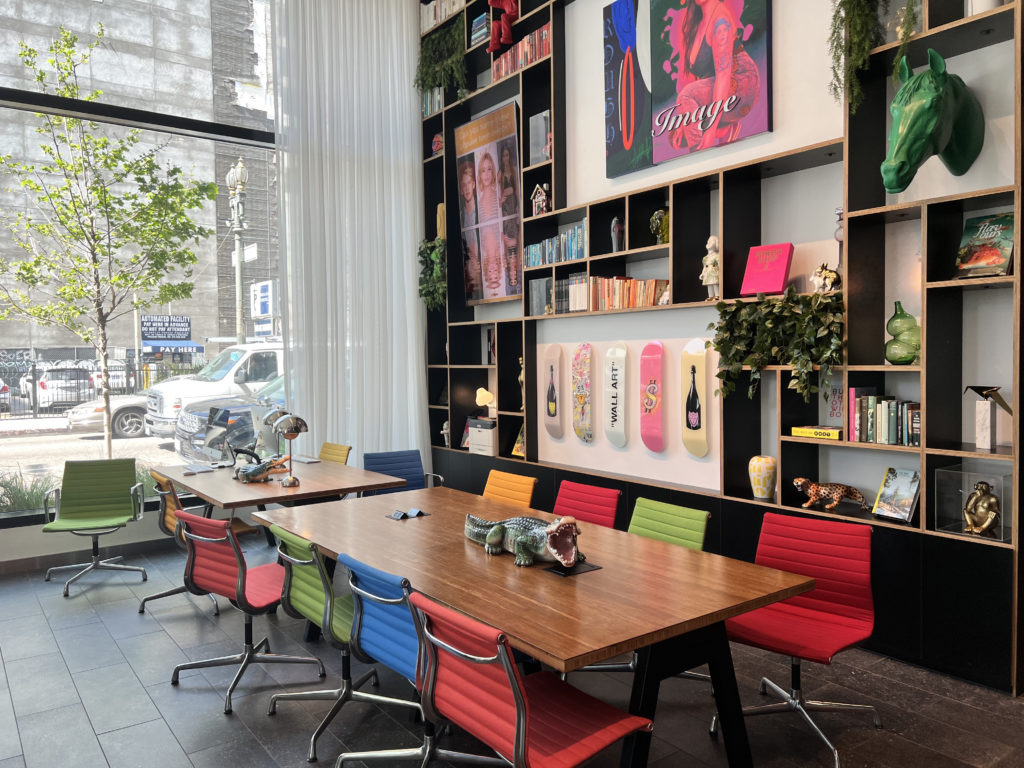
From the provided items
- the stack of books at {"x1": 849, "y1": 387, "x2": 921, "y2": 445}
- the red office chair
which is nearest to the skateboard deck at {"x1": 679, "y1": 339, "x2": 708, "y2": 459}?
the stack of books at {"x1": 849, "y1": 387, "x2": 921, "y2": 445}

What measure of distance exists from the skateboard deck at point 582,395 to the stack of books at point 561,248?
2.42 feet

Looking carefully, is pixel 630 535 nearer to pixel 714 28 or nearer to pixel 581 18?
pixel 714 28

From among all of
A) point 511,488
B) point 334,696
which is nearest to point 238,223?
point 511,488

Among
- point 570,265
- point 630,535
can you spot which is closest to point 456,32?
point 570,265

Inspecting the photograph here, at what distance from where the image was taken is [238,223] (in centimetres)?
698

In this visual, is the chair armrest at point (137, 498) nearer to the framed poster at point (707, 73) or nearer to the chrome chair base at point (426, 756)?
the chrome chair base at point (426, 756)

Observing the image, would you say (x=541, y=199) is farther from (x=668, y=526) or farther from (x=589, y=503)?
(x=668, y=526)

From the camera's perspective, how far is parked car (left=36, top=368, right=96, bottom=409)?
6.18m

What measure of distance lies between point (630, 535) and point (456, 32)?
18.3 ft

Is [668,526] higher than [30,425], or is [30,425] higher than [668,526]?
[30,425]

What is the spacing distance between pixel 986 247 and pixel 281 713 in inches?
162

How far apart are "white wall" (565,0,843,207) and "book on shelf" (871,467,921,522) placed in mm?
1654

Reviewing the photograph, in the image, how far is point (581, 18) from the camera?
19.5 feet

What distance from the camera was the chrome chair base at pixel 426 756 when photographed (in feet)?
9.05
